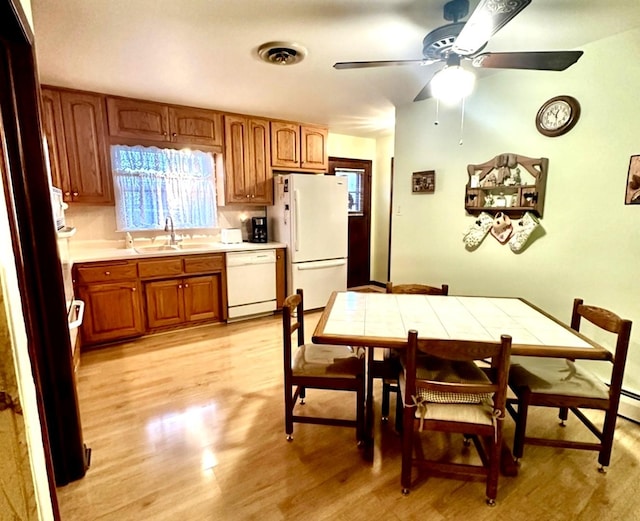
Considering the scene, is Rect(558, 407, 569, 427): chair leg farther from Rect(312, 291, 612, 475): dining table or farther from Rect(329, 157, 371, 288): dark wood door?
Rect(329, 157, 371, 288): dark wood door

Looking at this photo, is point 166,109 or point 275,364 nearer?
point 275,364

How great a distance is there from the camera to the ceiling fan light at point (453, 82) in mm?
1736

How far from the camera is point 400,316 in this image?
187 centimetres

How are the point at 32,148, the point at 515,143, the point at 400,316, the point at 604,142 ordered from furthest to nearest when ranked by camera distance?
1. the point at 515,143
2. the point at 604,142
3. the point at 400,316
4. the point at 32,148

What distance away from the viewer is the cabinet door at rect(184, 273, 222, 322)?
141 inches

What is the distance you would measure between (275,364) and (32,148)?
214cm

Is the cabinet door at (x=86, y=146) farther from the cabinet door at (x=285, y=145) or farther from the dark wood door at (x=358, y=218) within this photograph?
the dark wood door at (x=358, y=218)

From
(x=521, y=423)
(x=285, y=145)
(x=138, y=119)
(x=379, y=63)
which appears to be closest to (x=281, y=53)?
(x=379, y=63)

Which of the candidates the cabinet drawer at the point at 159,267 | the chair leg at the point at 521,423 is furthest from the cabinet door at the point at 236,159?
the chair leg at the point at 521,423

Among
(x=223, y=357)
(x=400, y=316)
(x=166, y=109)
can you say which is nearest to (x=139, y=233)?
(x=166, y=109)

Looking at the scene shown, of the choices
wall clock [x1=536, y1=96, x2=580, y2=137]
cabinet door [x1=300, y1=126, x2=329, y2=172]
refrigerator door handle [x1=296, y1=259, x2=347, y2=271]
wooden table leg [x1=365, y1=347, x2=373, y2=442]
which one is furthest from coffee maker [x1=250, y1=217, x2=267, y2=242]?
wall clock [x1=536, y1=96, x2=580, y2=137]

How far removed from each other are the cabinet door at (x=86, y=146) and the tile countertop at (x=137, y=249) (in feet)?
1.58

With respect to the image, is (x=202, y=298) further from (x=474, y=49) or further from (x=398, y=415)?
(x=474, y=49)

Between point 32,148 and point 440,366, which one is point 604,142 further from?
point 32,148
